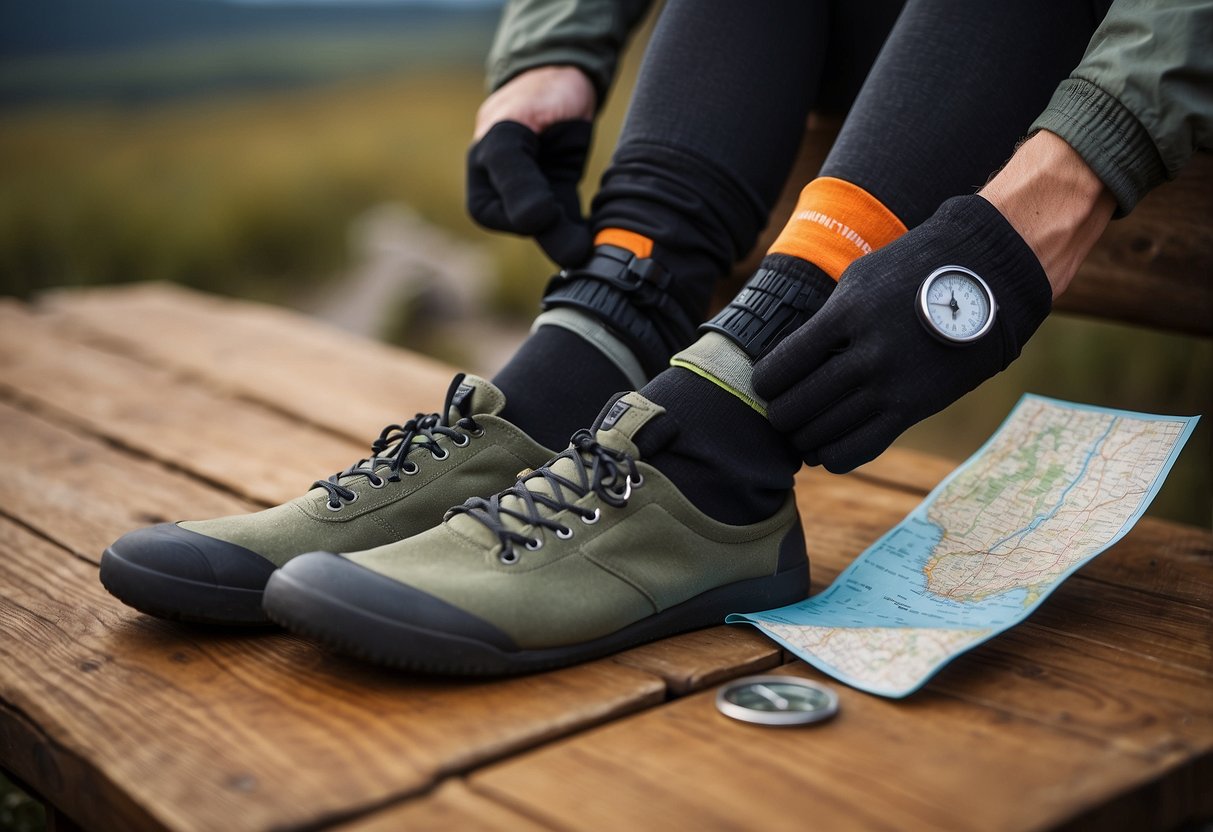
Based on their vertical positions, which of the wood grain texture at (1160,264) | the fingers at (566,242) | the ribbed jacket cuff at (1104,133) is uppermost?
the wood grain texture at (1160,264)

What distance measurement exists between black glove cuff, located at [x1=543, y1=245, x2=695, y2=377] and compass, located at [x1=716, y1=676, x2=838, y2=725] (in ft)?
1.05

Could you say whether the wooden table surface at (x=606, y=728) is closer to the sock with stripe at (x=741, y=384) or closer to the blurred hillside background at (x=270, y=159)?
the sock with stripe at (x=741, y=384)

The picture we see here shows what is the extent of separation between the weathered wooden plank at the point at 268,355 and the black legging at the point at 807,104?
0.61m

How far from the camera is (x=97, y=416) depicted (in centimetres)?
143

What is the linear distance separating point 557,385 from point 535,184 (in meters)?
0.21

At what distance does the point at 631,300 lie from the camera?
2.97ft

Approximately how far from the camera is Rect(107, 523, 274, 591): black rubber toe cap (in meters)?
0.74

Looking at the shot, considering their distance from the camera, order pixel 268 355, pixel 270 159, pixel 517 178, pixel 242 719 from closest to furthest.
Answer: pixel 242 719
pixel 517 178
pixel 268 355
pixel 270 159

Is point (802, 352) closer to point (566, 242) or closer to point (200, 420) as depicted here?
point (566, 242)

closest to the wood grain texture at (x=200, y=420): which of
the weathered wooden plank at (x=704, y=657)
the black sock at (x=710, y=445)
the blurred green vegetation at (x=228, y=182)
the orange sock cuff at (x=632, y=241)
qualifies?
the weathered wooden plank at (x=704, y=657)

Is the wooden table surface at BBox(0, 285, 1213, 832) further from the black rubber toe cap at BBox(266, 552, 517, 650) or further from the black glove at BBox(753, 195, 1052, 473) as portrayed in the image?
the black glove at BBox(753, 195, 1052, 473)

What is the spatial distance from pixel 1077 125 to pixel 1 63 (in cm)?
395

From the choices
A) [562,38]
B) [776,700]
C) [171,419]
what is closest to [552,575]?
[776,700]

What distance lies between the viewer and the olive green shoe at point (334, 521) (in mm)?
742
